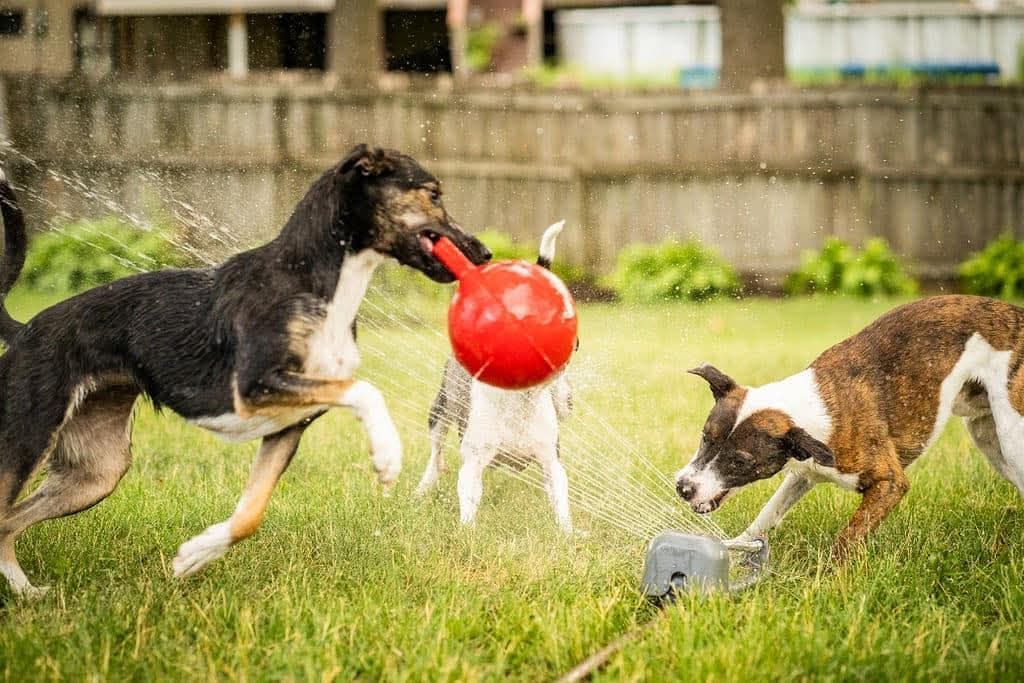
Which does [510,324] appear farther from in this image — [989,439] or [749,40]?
[749,40]

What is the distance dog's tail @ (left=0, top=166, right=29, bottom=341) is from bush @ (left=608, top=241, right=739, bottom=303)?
7.71 m

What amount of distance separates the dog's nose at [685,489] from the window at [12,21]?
12.8 metres

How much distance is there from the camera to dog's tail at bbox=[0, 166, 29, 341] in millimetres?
4074

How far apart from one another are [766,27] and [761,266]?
8.29 feet

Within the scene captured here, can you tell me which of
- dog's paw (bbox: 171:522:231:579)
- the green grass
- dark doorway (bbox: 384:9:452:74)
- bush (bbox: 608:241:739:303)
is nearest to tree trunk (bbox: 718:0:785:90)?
bush (bbox: 608:241:739:303)

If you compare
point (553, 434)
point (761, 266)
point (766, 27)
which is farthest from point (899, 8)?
point (553, 434)

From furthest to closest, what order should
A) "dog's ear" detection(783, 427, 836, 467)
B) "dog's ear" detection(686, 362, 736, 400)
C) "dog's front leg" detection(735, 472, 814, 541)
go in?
"dog's front leg" detection(735, 472, 814, 541) → "dog's ear" detection(686, 362, 736, 400) → "dog's ear" detection(783, 427, 836, 467)

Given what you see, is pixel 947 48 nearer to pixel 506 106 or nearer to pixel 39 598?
pixel 506 106

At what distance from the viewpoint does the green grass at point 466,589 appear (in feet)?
11.2

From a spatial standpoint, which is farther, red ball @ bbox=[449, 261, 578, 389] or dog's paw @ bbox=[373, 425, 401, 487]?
red ball @ bbox=[449, 261, 578, 389]

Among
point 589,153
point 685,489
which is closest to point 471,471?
point 685,489

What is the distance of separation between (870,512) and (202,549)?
2.26 m

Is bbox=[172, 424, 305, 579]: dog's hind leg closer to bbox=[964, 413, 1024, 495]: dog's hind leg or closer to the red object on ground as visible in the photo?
the red object on ground

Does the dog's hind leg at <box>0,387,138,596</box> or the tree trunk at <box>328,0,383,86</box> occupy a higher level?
the tree trunk at <box>328,0,383,86</box>
